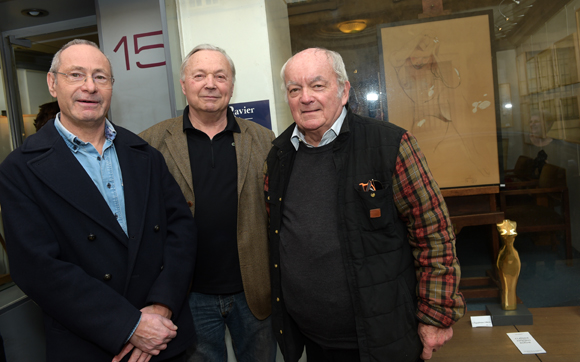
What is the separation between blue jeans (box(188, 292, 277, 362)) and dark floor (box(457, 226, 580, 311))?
1.65 metres

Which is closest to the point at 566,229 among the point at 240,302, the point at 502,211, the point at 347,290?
the point at 502,211

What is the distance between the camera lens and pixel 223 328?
203 centimetres

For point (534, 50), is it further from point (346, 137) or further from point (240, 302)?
point (240, 302)

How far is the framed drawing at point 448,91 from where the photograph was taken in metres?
2.59

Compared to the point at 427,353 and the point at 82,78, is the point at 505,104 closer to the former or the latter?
the point at 427,353

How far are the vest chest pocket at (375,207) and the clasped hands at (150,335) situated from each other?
0.87m

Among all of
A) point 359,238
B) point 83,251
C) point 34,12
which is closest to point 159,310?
point 83,251

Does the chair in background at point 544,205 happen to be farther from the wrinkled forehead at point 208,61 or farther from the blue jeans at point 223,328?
the wrinkled forehead at point 208,61

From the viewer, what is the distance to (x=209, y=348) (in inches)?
78.7

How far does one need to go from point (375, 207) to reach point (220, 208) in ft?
2.65

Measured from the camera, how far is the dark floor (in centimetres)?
279

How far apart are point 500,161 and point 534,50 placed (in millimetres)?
795

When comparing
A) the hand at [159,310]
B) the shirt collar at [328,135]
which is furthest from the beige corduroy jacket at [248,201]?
the hand at [159,310]

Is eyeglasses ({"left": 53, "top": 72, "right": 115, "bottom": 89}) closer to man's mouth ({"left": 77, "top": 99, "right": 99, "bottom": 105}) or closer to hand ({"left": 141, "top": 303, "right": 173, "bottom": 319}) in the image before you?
man's mouth ({"left": 77, "top": 99, "right": 99, "bottom": 105})
